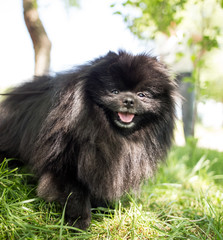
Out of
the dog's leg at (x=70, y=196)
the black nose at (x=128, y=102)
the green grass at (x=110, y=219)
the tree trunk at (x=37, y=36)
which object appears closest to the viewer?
the green grass at (x=110, y=219)

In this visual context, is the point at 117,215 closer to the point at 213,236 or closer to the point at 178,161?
the point at 213,236

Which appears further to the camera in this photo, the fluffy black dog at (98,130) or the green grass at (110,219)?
the fluffy black dog at (98,130)

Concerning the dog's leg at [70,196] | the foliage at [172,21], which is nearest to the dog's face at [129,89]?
the dog's leg at [70,196]

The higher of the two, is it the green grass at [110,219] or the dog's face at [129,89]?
the dog's face at [129,89]

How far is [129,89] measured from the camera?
2.57m

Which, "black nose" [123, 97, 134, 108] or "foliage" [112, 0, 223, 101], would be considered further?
"foliage" [112, 0, 223, 101]

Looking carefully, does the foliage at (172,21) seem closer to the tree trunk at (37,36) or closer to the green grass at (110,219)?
the tree trunk at (37,36)

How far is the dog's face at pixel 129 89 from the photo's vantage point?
249 centimetres

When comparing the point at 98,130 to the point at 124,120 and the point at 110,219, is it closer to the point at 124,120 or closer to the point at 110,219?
the point at 124,120

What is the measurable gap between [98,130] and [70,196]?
27.2 inches

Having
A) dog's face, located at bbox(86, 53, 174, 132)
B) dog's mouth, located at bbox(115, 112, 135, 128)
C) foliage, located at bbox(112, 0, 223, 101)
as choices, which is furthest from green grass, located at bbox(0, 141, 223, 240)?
foliage, located at bbox(112, 0, 223, 101)

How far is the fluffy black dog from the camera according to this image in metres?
2.41

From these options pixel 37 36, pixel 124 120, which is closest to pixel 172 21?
pixel 37 36

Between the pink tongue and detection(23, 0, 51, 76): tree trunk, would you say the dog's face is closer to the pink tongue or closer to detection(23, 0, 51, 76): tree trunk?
the pink tongue
